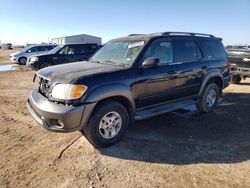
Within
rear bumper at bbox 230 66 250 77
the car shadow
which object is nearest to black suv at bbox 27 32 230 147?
the car shadow

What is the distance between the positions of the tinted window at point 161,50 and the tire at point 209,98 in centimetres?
159

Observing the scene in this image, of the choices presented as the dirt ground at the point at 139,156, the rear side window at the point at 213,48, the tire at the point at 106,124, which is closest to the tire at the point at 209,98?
the dirt ground at the point at 139,156

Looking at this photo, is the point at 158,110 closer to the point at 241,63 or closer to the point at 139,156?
the point at 139,156

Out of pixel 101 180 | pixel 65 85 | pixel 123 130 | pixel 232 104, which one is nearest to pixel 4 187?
pixel 101 180

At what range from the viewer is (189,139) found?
15.2ft

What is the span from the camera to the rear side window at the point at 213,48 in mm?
6034

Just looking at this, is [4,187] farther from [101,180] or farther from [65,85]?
[65,85]

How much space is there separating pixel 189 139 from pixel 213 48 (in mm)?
2825

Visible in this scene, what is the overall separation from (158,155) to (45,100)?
2.05 m

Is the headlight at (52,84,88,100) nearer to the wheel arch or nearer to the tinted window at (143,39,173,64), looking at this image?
the wheel arch

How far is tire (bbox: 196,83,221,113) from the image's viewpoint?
19.9 ft

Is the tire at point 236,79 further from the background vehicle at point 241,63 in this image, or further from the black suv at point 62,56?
the black suv at point 62,56

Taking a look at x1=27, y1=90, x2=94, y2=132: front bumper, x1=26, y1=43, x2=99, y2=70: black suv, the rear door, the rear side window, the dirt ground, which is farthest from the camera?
x1=26, y1=43, x2=99, y2=70: black suv

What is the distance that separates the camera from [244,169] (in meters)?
3.62
